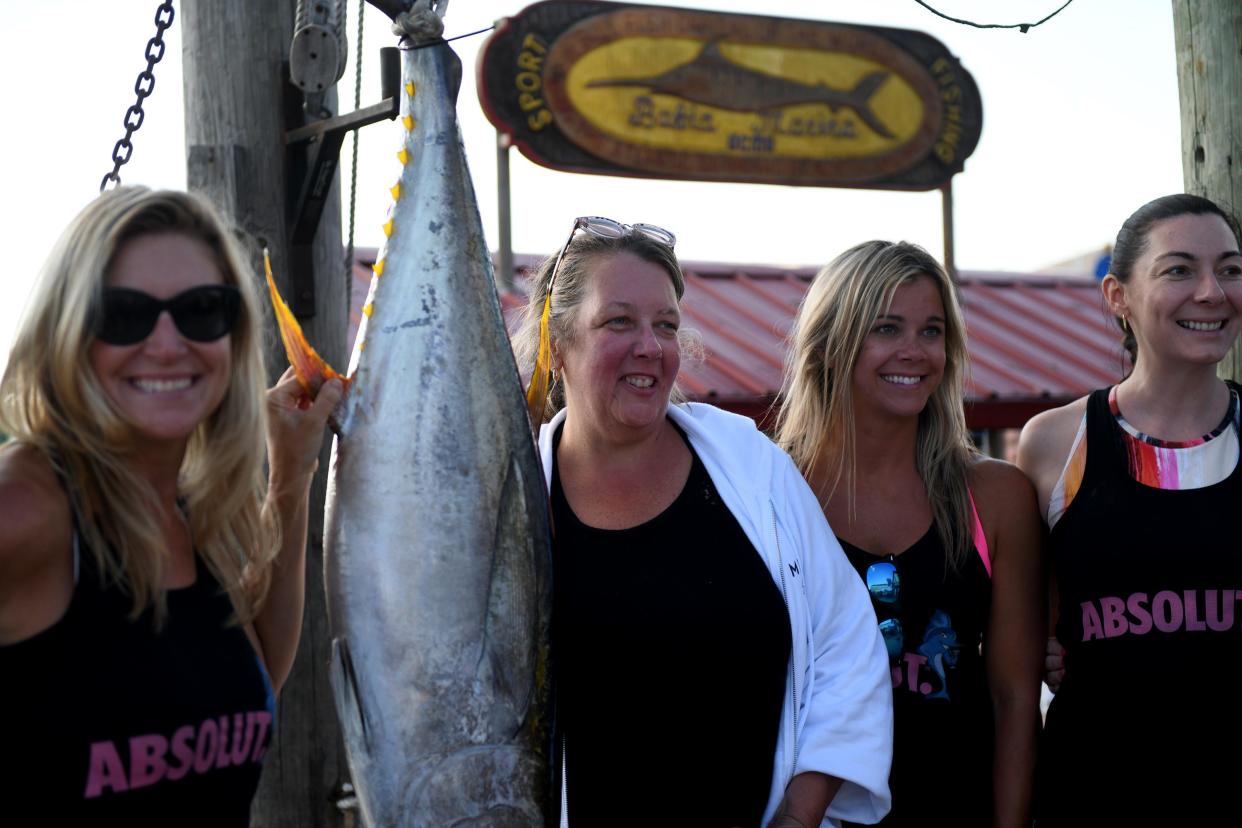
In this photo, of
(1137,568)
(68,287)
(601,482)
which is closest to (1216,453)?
(1137,568)

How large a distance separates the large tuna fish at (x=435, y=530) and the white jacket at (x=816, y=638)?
0.32 metres

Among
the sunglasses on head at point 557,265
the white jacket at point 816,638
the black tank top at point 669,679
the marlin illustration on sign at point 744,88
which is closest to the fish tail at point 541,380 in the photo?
the sunglasses on head at point 557,265

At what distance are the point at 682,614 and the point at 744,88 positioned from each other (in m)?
6.74

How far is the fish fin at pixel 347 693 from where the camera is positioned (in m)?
1.98

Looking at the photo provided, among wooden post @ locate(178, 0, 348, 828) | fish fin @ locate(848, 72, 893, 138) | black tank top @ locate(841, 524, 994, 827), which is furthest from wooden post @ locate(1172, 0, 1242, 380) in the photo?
fish fin @ locate(848, 72, 893, 138)

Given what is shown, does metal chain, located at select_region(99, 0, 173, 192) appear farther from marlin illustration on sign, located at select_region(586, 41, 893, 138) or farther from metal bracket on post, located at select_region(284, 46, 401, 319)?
marlin illustration on sign, located at select_region(586, 41, 893, 138)

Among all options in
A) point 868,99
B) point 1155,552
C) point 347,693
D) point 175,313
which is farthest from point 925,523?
point 868,99

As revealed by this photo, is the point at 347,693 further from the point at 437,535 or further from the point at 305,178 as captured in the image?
the point at 305,178

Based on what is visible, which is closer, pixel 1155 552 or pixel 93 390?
pixel 93 390

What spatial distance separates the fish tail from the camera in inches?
91.2

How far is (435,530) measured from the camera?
2.02 m

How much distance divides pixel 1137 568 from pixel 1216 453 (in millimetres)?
316

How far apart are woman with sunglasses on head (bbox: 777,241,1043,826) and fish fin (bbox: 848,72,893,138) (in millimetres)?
6266

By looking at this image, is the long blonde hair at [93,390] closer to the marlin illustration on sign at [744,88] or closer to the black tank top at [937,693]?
the black tank top at [937,693]
